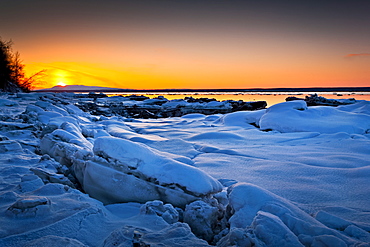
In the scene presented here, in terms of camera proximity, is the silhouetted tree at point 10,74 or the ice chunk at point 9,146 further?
the silhouetted tree at point 10,74

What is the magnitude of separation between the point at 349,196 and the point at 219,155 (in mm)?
1507

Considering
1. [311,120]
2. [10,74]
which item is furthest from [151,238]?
[10,74]

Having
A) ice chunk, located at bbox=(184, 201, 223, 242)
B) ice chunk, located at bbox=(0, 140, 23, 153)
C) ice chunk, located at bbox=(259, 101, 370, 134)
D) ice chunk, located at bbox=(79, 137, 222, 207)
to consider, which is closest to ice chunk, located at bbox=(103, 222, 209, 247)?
ice chunk, located at bbox=(184, 201, 223, 242)

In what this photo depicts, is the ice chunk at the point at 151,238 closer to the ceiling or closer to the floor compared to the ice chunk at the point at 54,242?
closer to the floor

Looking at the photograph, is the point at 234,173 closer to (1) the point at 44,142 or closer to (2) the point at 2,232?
(2) the point at 2,232

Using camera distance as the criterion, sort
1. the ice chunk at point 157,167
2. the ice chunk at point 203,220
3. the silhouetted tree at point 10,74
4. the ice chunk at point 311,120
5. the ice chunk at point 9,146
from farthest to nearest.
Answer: the silhouetted tree at point 10,74, the ice chunk at point 311,120, the ice chunk at point 9,146, the ice chunk at point 157,167, the ice chunk at point 203,220

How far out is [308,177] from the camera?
2.12m

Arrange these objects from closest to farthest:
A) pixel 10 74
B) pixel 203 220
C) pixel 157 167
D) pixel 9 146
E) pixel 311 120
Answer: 1. pixel 203 220
2. pixel 157 167
3. pixel 9 146
4. pixel 311 120
5. pixel 10 74

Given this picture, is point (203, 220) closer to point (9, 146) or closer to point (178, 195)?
point (178, 195)

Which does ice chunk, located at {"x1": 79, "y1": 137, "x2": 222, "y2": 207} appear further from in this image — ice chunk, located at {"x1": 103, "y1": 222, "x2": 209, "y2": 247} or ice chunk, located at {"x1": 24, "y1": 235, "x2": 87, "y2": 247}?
ice chunk, located at {"x1": 24, "y1": 235, "x2": 87, "y2": 247}

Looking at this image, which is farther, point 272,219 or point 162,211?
point 162,211

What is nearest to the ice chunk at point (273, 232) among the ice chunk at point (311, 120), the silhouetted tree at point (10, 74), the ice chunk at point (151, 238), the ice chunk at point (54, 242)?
the ice chunk at point (151, 238)

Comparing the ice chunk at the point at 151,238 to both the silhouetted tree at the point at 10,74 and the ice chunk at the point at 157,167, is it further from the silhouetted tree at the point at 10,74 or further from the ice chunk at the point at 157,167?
the silhouetted tree at the point at 10,74

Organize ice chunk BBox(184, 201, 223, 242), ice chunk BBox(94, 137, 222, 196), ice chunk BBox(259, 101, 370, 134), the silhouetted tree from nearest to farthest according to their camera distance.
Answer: ice chunk BBox(184, 201, 223, 242) < ice chunk BBox(94, 137, 222, 196) < ice chunk BBox(259, 101, 370, 134) < the silhouetted tree
